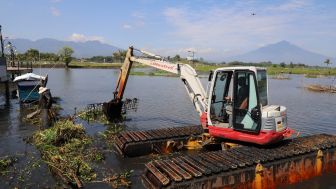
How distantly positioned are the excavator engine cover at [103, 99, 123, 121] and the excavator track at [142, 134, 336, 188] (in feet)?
30.7

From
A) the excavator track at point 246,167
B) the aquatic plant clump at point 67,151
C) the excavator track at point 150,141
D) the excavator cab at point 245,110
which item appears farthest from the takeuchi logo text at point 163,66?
the excavator track at point 246,167

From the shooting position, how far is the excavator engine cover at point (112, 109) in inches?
749

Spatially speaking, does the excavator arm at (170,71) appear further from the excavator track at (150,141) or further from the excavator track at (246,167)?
the excavator track at (246,167)

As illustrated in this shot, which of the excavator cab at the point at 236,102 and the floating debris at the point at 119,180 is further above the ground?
the excavator cab at the point at 236,102

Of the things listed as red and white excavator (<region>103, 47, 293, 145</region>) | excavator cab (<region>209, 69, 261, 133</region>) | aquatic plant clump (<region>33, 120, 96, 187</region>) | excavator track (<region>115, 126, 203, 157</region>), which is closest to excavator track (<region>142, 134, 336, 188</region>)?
red and white excavator (<region>103, 47, 293, 145</region>)

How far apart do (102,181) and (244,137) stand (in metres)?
4.64

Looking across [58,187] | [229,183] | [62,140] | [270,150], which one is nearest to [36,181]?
[58,187]

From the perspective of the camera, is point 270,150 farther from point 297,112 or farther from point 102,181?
point 297,112

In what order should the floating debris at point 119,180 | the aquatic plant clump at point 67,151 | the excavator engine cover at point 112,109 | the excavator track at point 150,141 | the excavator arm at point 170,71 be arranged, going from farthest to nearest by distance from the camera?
the excavator engine cover at point 112,109 → the excavator arm at point 170,71 → the excavator track at point 150,141 → the aquatic plant clump at point 67,151 → the floating debris at point 119,180

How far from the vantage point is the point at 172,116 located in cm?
2284

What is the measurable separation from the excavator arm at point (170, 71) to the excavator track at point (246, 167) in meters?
3.21

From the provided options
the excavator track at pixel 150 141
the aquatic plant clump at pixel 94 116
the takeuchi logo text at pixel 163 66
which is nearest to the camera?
the excavator track at pixel 150 141

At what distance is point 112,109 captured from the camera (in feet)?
62.8

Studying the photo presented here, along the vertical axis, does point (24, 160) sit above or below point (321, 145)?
below
